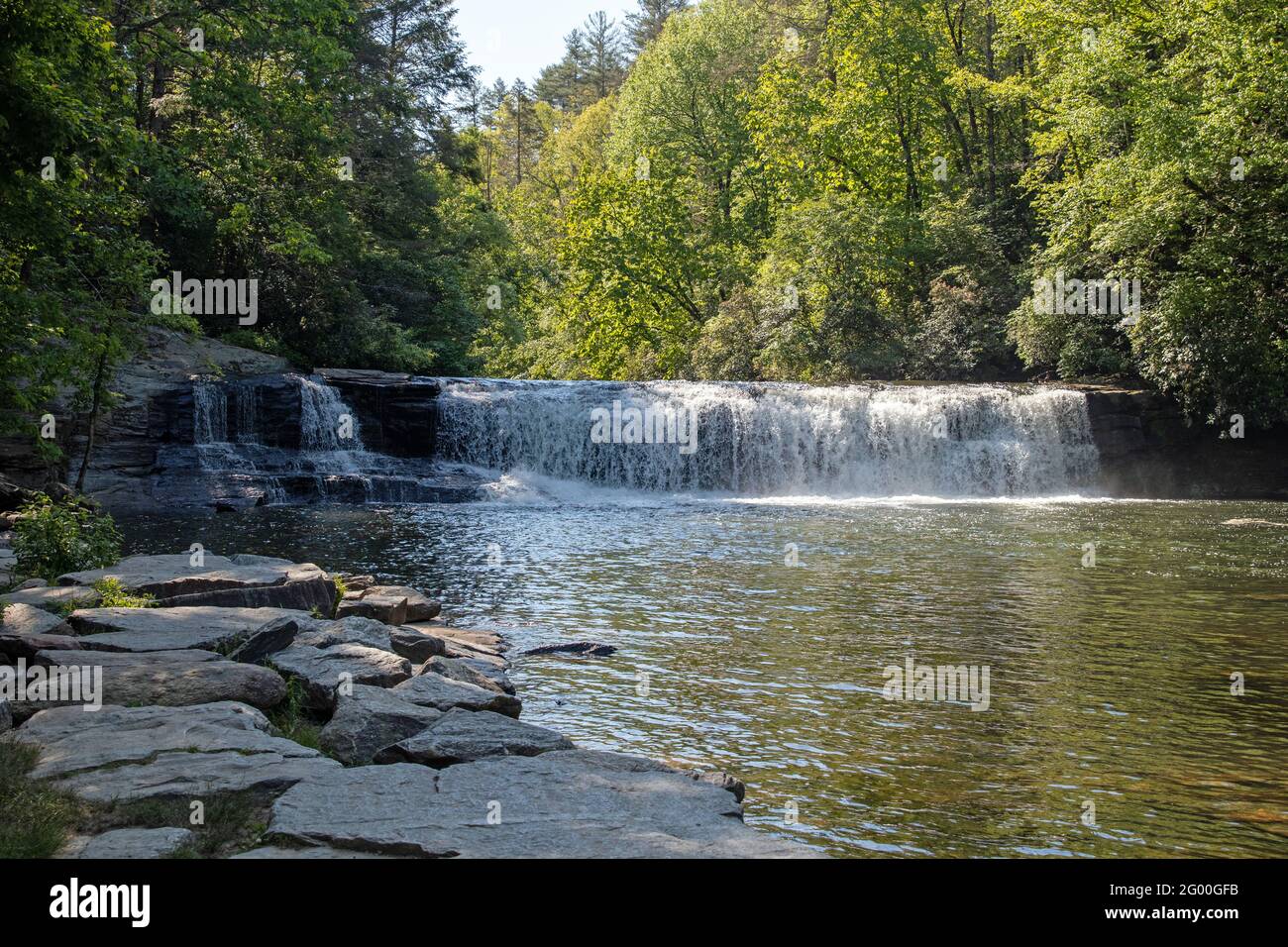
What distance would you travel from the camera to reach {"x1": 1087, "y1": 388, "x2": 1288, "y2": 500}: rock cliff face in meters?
26.5

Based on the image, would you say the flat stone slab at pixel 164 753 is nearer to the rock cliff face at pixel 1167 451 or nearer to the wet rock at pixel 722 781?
the wet rock at pixel 722 781

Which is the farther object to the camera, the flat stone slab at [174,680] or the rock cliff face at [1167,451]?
the rock cliff face at [1167,451]

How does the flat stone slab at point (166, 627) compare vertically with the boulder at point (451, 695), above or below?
above

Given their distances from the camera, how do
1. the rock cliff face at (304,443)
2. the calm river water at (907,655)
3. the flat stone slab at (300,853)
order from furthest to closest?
the rock cliff face at (304,443) < the calm river water at (907,655) < the flat stone slab at (300,853)

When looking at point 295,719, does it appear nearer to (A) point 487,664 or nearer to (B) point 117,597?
(A) point 487,664

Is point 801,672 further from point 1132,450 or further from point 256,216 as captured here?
point 1132,450

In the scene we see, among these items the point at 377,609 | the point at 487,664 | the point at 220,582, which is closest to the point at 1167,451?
the point at 377,609

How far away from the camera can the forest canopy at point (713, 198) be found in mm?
12859

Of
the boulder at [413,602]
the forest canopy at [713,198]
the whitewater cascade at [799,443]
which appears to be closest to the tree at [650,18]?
the forest canopy at [713,198]

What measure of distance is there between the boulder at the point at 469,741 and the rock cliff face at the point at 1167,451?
23899 mm

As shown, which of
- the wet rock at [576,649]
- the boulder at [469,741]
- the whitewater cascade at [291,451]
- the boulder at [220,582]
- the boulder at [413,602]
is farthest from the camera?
the whitewater cascade at [291,451]

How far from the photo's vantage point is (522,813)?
4.73 metres

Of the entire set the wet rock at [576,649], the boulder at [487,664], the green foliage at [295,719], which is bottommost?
the wet rock at [576,649]
